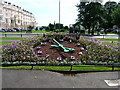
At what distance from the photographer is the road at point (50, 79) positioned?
271 inches

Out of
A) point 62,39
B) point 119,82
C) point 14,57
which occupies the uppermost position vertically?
point 62,39

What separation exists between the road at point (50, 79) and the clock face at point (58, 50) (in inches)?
123

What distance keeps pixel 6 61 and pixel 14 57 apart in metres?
0.72

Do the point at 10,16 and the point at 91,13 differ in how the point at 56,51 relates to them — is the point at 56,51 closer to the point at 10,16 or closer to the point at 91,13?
the point at 91,13

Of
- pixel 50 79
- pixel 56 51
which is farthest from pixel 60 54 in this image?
pixel 50 79

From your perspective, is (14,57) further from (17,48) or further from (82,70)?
(82,70)

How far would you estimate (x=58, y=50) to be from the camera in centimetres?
1275

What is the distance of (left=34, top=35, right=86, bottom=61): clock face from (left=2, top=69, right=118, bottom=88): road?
3132 mm

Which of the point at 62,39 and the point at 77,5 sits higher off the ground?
the point at 77,5

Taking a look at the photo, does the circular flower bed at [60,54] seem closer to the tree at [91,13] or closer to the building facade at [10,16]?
the tree at [91,13]

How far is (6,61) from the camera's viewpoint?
10734 mm

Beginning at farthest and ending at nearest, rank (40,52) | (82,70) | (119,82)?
(40,52)
(82,70)
(119,82)

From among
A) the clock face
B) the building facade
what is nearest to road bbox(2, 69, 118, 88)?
the clock face

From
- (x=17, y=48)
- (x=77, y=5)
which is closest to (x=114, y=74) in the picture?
(x=17, y=48)
